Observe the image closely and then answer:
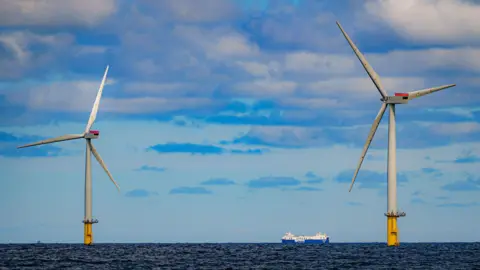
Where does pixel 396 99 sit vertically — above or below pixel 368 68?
below

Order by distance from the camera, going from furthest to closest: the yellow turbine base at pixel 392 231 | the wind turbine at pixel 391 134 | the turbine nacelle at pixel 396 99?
1. the turbine nacelle at pixel 396 99
2. the yellow turbine base at pixel 392 231
3. the wind turbine at pixel 391 134

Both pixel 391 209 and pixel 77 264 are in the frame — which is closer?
pixel 77 264

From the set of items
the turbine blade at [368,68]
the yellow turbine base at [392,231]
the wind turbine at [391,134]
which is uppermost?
the turbine blade at [368,68]

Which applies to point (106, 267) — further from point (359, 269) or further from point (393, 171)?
point (393, 171)

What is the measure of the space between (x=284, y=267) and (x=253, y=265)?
7651mm

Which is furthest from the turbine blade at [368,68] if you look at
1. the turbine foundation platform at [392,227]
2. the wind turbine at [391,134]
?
the turbine foundation platform at [392,227]

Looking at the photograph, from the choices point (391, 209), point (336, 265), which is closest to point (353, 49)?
point (391, 209)

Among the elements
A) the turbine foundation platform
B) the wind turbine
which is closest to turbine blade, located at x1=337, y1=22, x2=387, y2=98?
the wind turbine

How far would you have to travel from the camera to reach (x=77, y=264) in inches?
5861

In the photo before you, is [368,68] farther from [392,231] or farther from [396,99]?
[392,231]

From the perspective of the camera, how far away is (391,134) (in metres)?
192

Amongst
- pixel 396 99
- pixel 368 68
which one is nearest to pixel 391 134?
pixel 396 99

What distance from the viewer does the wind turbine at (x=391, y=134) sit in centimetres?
18775

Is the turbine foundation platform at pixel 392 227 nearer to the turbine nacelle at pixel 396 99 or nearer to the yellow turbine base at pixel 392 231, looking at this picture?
the yellow turbine base at pixel 392 231
